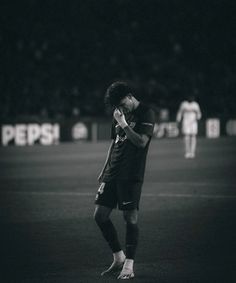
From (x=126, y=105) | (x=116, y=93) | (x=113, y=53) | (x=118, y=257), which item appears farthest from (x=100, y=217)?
(x=113, y=53)

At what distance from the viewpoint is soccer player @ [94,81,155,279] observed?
7344 mm

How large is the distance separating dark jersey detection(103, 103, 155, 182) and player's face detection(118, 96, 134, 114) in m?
0.07

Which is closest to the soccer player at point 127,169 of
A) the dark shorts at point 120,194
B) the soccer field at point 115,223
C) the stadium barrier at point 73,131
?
the dark shorts at point 120,194

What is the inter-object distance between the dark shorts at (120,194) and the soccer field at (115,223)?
2.16ft

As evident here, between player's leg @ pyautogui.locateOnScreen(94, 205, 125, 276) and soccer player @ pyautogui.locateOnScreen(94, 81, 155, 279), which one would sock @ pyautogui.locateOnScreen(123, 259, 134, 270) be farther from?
player's leg @ pyautogui.locateOnScreen(94, 205, 125, 276)

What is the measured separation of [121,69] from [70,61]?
342 cm

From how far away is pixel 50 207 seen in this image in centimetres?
1313

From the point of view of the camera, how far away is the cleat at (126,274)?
23.8ft

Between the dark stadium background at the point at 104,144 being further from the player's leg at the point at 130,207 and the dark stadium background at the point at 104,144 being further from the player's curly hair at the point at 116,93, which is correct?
the player's curly hair at the point at 116,93

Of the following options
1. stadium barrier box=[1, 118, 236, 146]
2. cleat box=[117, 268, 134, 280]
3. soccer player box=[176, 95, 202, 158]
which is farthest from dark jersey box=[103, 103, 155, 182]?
stadium barrier box=[1, 118, 236, 146]

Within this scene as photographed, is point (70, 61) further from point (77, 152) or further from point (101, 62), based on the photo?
point (77, 152)

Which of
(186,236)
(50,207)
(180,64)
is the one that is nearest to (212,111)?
(180,64)

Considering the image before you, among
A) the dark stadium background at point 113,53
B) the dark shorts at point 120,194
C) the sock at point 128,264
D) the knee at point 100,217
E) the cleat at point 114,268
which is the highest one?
the dark stadium background at point 113,53

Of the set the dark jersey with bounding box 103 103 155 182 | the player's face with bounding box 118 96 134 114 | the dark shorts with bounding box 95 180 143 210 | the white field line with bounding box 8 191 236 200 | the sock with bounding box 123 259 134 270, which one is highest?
the player's face with bounding box 118 96 134 114
